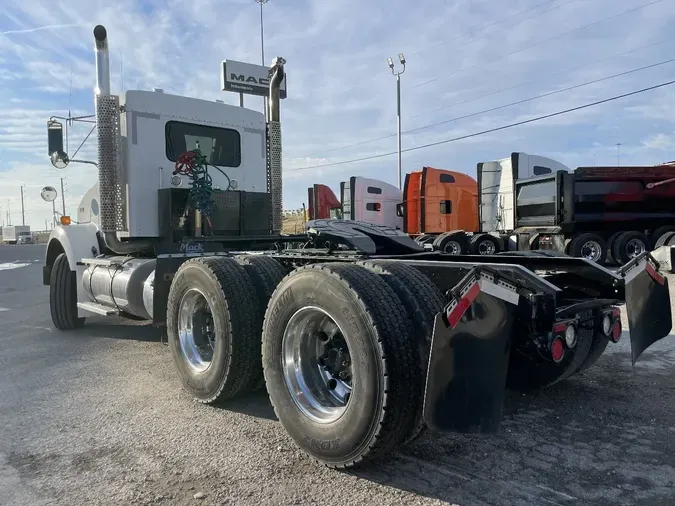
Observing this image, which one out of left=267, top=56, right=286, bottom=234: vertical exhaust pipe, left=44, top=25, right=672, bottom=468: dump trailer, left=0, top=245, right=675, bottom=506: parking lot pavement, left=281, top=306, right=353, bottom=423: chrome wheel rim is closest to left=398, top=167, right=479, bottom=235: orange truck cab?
left=267, top=56, right=286, bottom=234: vertical exhaust pipe

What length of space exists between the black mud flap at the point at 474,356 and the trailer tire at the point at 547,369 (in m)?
1.32

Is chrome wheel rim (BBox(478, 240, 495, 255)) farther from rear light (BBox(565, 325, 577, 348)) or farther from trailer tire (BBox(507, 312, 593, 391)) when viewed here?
rear light (BBox(565, 325, 577, 348))

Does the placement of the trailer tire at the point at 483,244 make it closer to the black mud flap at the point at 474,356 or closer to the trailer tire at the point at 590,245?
the trailer tire at the point at 590,245

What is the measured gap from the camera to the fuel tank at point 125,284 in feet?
19.9

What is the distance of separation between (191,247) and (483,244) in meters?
12.1

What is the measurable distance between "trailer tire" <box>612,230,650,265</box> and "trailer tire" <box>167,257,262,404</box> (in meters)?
12.9

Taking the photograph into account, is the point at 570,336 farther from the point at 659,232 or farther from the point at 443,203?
the point at 443,203

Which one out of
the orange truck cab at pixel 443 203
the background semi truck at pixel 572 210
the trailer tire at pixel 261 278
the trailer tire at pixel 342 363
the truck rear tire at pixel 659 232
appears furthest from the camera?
the orange truck cab at pixel 443 203

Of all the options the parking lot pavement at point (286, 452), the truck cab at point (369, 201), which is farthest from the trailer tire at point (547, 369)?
the truck cab at point (369, 201)

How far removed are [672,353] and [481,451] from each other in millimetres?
3359

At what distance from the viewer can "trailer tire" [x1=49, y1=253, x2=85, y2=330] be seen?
24.9ft

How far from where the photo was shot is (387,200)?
2039 centimetres

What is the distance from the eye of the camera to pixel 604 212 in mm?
14516

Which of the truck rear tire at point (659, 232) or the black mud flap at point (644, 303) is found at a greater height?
the truck rear tire at point (659, 232)
